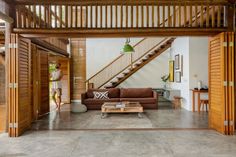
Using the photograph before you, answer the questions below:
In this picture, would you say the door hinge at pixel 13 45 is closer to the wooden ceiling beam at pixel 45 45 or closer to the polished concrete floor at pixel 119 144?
the wooden ceiling beam at pixel 45 45

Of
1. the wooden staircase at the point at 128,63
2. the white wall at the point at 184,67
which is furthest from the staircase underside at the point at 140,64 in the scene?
the white wall at the point at 184,67

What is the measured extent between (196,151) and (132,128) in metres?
2.06

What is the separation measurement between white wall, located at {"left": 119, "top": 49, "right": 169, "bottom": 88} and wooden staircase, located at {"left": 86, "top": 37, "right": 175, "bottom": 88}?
208 mm

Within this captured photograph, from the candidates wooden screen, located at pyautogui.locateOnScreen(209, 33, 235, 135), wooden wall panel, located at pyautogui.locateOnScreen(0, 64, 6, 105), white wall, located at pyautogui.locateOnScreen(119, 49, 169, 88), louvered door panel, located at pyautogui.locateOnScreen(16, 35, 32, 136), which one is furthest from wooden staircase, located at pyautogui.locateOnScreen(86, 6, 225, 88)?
wooden screen, located at pyautogui.locateOnScreen(209, 33, 235, 135)

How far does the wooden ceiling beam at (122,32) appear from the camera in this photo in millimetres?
5180

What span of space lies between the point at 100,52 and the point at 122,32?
23.4ft

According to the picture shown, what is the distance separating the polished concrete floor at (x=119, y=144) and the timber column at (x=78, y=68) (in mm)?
6895

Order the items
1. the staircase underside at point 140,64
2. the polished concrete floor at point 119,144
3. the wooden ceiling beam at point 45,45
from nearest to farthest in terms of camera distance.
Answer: the polished concrete floor at point 119,144 → the wooden ceiling beam at point 45,45 → the staircase underside at point 140,64

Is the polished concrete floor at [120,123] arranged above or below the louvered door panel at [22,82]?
below

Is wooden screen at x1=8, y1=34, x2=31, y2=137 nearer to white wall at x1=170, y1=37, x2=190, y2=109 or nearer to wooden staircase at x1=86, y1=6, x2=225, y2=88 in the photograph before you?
white wall at x1=170, y1=37, x2=190, y2=109

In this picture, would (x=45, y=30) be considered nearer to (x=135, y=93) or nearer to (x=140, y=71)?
(x=135, y=93)

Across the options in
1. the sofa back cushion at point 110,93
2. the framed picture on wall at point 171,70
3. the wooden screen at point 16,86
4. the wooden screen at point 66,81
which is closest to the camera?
the wooden screen at point 16,86

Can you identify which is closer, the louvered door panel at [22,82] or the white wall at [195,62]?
the louvered door panel at [22,82]

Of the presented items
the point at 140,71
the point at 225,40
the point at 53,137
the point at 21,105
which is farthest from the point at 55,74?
the point at 225,40
